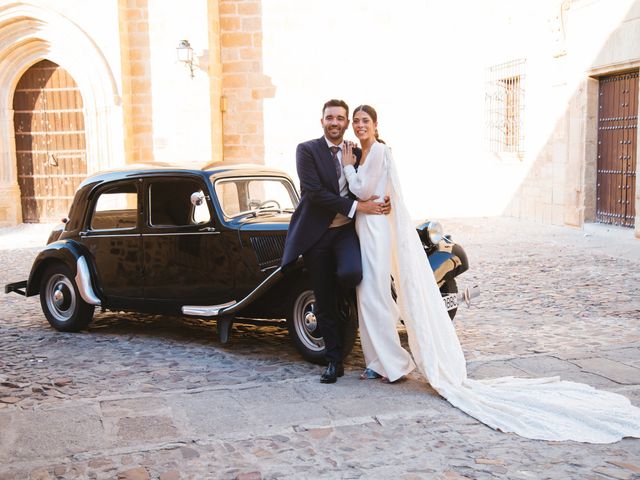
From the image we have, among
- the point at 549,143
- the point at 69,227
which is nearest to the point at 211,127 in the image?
the point at 549,143

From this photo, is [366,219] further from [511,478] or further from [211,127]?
[211,127]

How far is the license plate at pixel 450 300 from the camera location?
17.4 feet

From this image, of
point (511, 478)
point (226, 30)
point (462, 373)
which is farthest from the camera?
point (226, 30)

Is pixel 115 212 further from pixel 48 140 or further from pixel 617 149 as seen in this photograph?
pixel 48 140

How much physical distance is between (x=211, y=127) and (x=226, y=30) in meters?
2.54

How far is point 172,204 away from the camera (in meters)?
5.96

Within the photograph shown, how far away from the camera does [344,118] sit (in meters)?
4.68

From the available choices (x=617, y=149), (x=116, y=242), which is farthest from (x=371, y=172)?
(x=617, y=149)

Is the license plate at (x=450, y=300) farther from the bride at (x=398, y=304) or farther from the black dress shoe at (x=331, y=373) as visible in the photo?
the black dress shoe at (x=331, y=373)

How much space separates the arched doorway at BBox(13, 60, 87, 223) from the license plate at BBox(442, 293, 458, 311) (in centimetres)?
1187

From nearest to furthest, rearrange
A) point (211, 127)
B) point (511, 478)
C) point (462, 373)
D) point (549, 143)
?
point (511, 478)
point (462, 373)
point (549, 143)
point (211, 127)

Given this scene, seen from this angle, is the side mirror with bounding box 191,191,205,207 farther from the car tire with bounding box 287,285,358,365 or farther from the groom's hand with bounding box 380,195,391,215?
the groom's hand with bounding box 380,195,391,215

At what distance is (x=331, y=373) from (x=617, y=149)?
30.4 feet

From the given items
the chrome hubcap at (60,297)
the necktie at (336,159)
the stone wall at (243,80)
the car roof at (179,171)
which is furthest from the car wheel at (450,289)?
the stone wall at (243,80)
